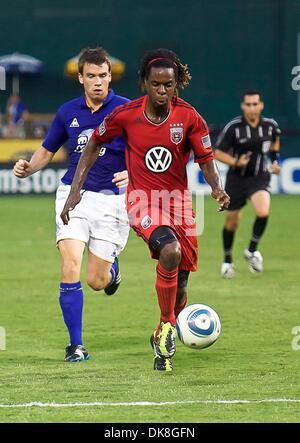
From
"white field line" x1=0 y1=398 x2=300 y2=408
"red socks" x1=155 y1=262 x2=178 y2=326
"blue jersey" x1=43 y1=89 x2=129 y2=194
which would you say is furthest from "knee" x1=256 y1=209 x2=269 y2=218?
"white field line" x1=0 y1=398 x2=300 y2=408

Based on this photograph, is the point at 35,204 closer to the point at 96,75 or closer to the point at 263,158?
the point at 263,158

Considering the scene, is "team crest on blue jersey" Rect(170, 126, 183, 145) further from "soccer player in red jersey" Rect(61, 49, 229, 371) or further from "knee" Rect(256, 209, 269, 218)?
A: "knee" Rect(256, 209, 269, 218)

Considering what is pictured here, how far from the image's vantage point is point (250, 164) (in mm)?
16312

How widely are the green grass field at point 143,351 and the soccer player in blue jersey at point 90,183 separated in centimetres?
67

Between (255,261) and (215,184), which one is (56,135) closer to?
(215,184)

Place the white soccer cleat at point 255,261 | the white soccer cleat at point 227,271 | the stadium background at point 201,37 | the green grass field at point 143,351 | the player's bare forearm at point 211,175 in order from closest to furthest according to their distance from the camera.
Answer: the green grass field at point 143,351 → the player's bare forearm at point 211,175 → the white soccer cleat at point 227,271 → the white soccer cleat at point 255,261 → the stadium background at point 201,37

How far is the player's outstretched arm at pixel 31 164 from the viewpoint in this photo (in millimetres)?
9984

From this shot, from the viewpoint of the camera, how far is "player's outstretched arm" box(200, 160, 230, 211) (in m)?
9.01

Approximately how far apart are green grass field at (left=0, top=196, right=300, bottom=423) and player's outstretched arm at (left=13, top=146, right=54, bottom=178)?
1489 mm

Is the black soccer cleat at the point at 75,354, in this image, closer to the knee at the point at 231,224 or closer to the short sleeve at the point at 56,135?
the short sleeve at the point at 56,135

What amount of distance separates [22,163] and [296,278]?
603 cm

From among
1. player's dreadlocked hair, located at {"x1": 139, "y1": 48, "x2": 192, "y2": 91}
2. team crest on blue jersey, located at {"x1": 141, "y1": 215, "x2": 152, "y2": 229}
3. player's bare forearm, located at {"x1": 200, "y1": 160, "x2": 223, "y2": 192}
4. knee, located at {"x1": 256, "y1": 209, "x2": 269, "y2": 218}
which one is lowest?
knee, located at {"x1": 256, "y1": 209, "x2": 269, "y2": 218}

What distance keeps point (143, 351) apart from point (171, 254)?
1.41 meters

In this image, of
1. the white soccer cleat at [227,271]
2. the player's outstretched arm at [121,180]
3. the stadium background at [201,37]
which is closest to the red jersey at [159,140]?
the player's outstretched arm at [121,180]
